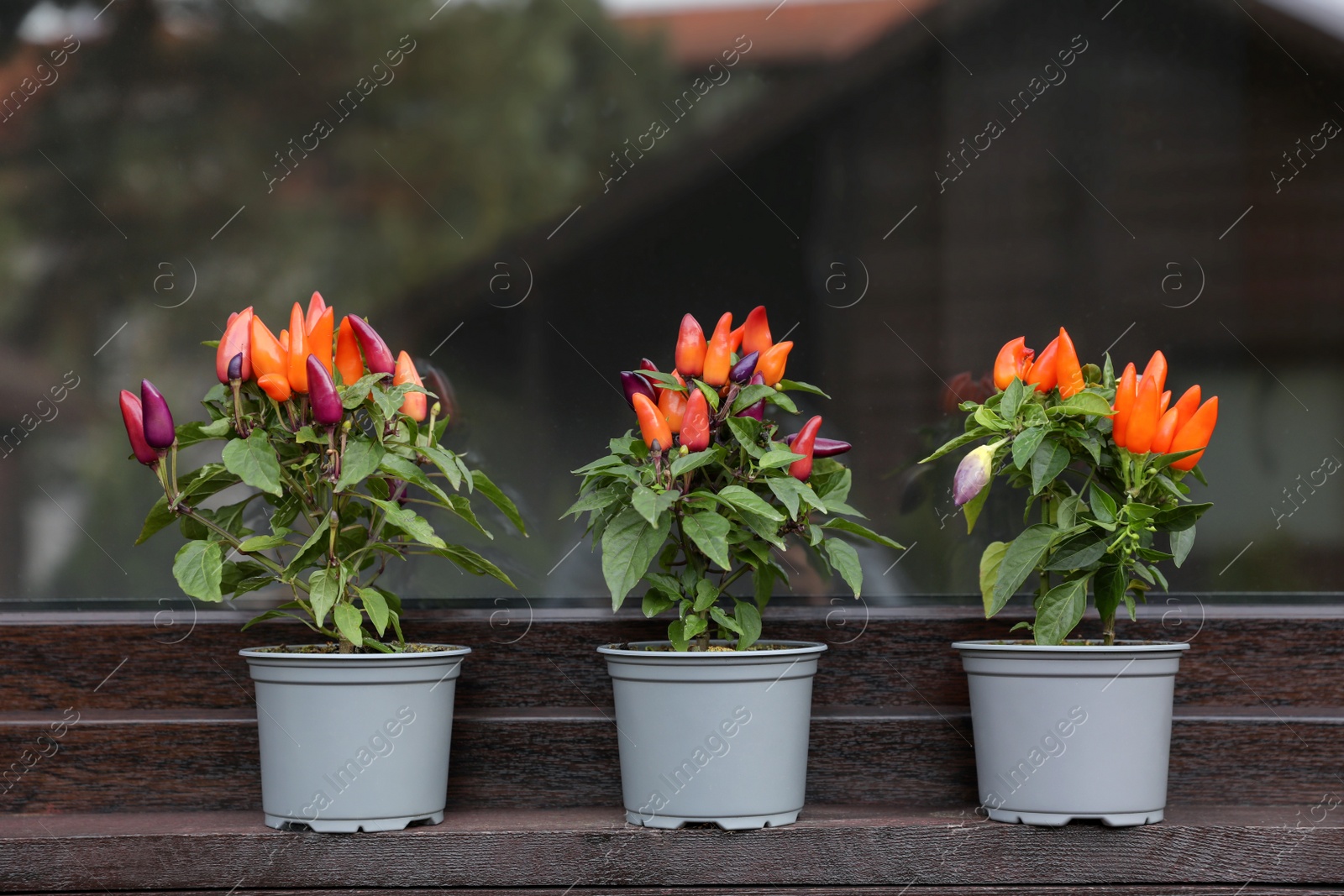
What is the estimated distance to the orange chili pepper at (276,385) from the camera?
91 cm

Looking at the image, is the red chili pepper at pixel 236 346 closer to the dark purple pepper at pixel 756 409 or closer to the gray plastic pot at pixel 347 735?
the gray plastic pot at pixel 347 735

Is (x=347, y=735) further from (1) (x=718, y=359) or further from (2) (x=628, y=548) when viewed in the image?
(1) (x=718, y=359)

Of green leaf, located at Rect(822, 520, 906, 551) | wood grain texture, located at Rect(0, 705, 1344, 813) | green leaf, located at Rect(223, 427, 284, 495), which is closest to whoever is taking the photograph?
green leaf, located at Rect(223, 427, 284, 495)

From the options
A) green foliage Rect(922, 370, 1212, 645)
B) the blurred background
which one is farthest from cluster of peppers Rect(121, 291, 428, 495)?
green foliage Rect(922, 370, 1212, 645)

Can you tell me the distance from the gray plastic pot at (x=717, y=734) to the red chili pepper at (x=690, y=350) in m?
0.26

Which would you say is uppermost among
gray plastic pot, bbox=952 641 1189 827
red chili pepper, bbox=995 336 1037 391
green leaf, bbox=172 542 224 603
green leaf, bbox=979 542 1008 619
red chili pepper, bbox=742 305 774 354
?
red chili pepper, bbox=742 305 774 354

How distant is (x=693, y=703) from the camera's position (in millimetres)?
934

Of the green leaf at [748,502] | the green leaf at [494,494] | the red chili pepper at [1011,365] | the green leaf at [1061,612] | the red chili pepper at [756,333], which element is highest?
the red chili pepper at [756,333]

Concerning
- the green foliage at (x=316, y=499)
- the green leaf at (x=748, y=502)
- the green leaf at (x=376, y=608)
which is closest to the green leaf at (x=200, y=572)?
the green foliage at (x=316, y=499)

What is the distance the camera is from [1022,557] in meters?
0.97

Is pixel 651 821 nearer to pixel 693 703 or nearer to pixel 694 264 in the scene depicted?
pixel 693 703

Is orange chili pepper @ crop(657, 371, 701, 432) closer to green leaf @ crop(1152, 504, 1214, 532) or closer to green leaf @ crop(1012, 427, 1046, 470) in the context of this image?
green leaf @ crop(1012, 427, 1046, 470)

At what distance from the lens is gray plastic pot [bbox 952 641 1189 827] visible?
92 cm

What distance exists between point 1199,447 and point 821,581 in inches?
15.8
